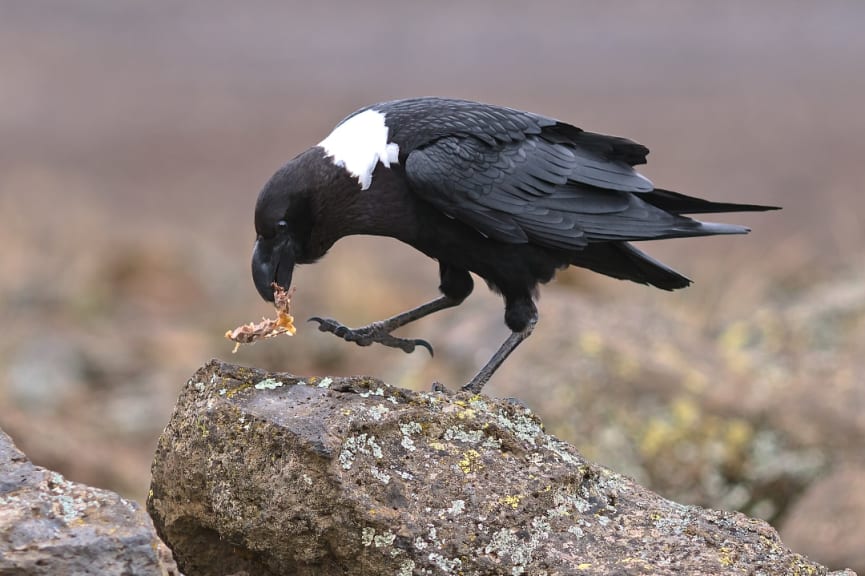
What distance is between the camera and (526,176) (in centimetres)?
592

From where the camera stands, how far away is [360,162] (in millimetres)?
5652

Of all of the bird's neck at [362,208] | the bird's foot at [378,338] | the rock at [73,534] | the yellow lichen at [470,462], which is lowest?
the rock at [73,534]

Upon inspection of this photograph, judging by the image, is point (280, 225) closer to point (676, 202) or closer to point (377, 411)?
point (377, 411)

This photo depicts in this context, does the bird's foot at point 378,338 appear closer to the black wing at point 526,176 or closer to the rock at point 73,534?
the black wing at point 526,176

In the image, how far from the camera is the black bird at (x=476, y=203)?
5594mm

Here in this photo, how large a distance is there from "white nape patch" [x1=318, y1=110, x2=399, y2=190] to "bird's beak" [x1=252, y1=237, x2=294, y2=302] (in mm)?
448

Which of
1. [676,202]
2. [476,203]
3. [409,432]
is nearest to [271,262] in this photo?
[476,203]

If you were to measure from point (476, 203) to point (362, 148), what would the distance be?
0.58 meters


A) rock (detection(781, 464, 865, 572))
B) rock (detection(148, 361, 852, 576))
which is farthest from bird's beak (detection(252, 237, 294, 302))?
rock (detection(781, 464, 865, 572))

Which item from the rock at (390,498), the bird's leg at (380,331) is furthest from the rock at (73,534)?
the bird's leg at (380,331)

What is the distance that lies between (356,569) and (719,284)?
33.5 feet

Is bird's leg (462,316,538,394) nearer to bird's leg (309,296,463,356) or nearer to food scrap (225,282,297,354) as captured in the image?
bird's leg (309,296,463,356)

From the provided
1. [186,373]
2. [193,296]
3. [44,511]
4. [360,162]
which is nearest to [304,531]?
Answer: [44,511]

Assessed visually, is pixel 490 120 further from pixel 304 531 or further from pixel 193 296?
pixel 193 296
